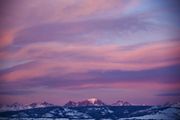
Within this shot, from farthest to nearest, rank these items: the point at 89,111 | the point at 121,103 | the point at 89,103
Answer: the point at 89,111 < the point at 89,103 < the point at 121,103

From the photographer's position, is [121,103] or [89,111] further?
[89,111]

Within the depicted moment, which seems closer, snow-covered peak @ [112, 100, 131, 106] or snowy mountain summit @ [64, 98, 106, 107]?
snow-covered peak @ [112, 100, 131, 106]

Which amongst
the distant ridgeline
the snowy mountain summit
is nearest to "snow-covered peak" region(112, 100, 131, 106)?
the distant ridgeline

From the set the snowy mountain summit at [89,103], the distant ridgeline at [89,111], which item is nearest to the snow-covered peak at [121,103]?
the distant ridgeline at [89,111]

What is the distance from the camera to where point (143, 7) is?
28.5 ft

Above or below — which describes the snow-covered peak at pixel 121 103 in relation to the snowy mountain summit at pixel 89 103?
below

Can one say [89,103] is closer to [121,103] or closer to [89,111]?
[89,111]

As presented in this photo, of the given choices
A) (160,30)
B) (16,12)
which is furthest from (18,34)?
(160,30)

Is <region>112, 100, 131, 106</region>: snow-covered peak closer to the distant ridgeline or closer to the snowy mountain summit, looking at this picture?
the distant ridgeline

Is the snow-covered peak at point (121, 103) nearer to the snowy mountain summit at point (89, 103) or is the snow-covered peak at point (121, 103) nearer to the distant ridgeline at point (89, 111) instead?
the distant ridgeline at point (89, 111)

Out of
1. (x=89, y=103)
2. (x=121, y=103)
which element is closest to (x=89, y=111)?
(x=89, y=103)

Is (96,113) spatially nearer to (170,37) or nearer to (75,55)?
(75,55)

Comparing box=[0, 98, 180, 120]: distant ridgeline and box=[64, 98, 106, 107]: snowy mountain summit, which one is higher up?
box=[64, 98, 106, 107]: snowy mountain summit

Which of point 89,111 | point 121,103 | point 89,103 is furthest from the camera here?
point 89,111
